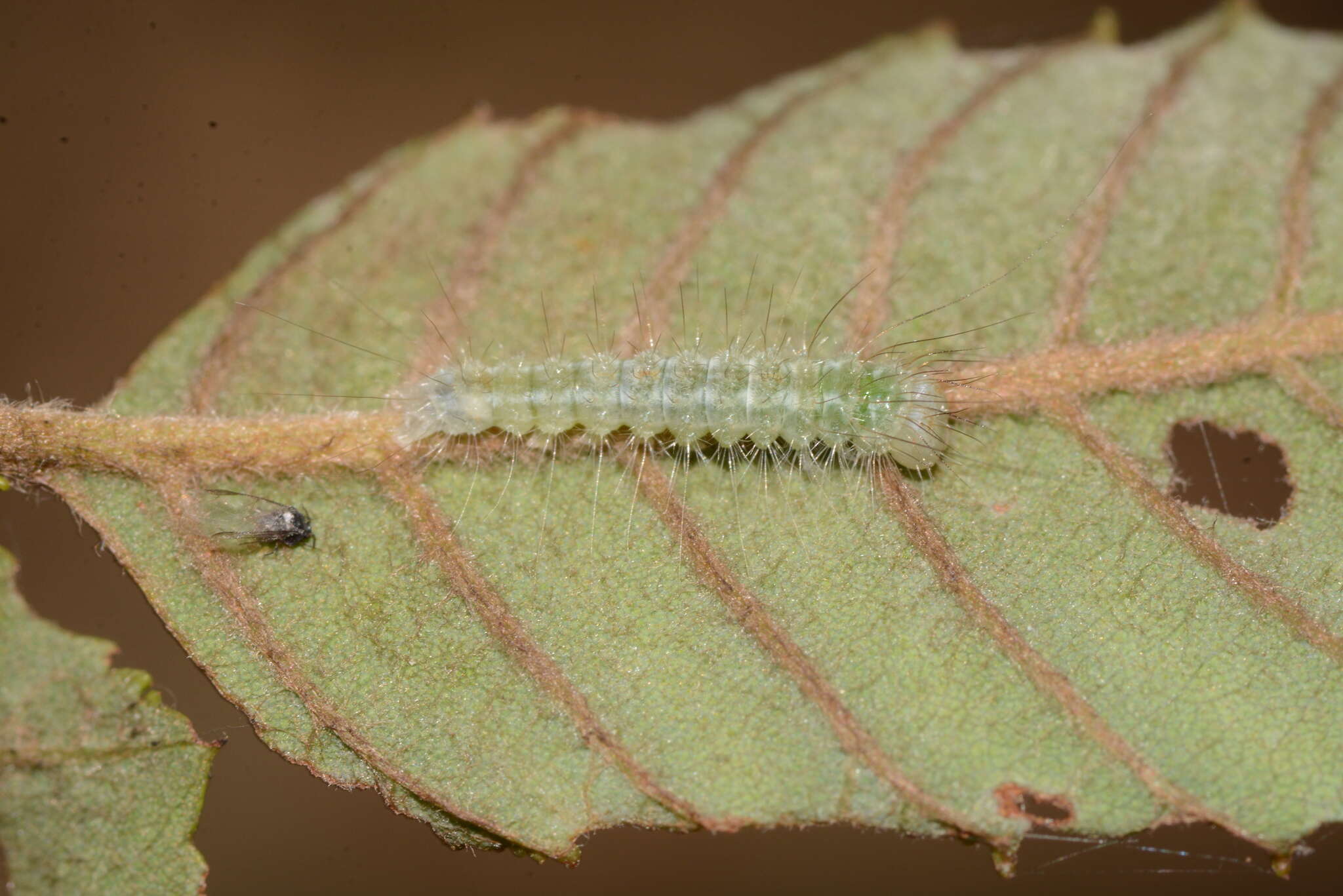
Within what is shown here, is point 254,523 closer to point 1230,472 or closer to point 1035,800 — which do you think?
point 1035,800

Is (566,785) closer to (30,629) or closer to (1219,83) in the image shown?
(30,629)

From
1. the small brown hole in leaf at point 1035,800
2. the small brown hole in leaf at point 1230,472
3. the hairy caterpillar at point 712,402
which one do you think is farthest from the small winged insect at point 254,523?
the small brown hole in leaf at point 1230,472

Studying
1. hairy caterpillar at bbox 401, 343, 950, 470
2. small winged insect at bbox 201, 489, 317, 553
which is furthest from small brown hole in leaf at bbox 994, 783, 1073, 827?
small winged insect at bbox 201, 489, 317, 553

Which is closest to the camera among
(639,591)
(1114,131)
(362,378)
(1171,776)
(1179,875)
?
(1171,776)

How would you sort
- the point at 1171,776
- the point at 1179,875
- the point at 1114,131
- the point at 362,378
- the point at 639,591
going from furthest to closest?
the point at 1179,875 → the point at 1114,131 → the point at 362,378 → the point at 639,591 → the point at 1171,776

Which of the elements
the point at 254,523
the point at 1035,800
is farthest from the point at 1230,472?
the point at 254,523

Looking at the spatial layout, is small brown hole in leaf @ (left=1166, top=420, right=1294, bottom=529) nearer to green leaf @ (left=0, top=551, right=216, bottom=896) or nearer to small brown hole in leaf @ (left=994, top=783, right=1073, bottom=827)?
small brown hole in leaf @ (left=994, top=783, right=1073, bottom=827)

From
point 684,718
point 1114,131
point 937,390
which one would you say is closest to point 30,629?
point 684,718
